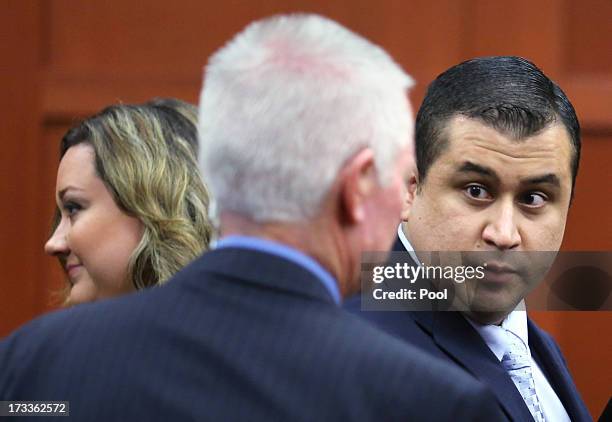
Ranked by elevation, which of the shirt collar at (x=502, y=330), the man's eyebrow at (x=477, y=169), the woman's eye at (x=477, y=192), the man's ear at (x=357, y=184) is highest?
the man's eyebrow at (x=477, y=169)

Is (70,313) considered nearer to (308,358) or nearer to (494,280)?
(308,358)

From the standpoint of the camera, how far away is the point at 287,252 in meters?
1.29

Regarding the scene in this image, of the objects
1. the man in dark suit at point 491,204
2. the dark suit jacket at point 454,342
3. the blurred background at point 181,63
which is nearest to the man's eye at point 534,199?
the man in dark suit at point 491,204

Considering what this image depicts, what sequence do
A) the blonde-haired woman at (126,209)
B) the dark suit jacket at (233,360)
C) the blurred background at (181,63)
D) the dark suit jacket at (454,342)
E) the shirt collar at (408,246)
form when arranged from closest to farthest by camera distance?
the dark suit jacket at (233,360), the dark suit jacket at (454,342), the shirt collar at (408,246), the blonde-haired woman at (126,209), the blurred background at (181,63)

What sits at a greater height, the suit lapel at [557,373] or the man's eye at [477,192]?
the man's eye at [477,192]

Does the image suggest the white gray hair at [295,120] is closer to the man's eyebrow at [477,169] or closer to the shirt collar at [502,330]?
the man's eyebrow at [477,169]

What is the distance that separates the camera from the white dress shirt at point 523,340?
2.03 meters

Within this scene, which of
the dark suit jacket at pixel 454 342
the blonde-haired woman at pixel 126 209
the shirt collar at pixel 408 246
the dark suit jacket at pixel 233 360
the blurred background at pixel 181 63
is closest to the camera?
the dark suit jacket at pixel 233 360

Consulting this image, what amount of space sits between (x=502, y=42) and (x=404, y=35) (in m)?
0.25

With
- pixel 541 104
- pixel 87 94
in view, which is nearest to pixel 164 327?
pixel 541 104

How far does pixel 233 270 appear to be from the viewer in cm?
129

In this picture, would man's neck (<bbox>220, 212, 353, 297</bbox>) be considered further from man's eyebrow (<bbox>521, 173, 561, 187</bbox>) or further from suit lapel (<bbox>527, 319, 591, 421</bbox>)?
suit lapel (<bbox>527, 319, 591, 421</bbox>)

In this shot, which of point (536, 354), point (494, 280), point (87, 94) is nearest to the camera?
point (494, 280)

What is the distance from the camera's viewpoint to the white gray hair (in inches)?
48.9
